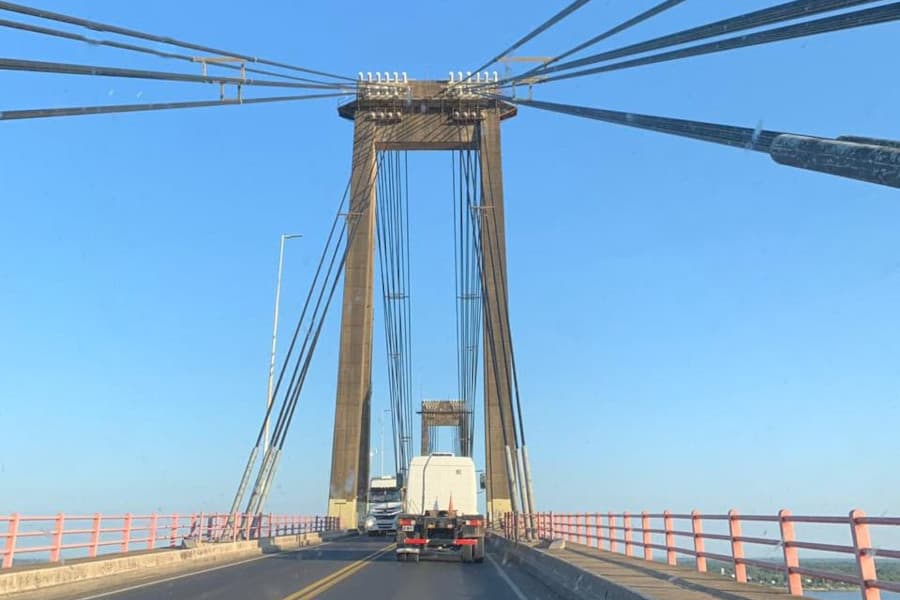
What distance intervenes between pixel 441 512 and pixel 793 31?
60.2ft

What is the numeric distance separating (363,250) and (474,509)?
867 inches

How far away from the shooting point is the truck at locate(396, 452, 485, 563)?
22.5 m

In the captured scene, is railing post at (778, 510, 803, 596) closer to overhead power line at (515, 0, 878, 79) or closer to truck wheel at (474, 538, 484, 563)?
overhead power line at (515, 0, 878, 79)

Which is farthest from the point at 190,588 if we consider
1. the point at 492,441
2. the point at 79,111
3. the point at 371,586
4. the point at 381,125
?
the point at 381,125

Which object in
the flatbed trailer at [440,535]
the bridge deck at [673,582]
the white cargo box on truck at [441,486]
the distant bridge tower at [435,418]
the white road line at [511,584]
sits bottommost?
the white road line at [511,584]

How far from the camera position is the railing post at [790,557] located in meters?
9.17

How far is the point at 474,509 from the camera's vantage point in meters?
25.0

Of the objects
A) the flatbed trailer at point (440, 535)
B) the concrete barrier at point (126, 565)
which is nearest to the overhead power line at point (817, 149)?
the concrete barrier at point (126, 565)

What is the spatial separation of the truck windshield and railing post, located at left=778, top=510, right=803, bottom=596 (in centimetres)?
4123

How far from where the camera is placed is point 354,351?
43.5 meters

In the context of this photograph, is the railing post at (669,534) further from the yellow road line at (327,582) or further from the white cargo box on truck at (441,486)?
the white cargo box on truck at (441,486)

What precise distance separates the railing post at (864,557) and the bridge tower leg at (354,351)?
36.4m

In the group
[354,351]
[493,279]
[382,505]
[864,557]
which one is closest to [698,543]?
[864,557]

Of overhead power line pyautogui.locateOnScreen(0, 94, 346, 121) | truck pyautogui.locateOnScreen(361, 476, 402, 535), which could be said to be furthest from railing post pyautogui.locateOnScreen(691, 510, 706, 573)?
truck pyautogui.locateOnScreen(361, 476, 402, 535)
